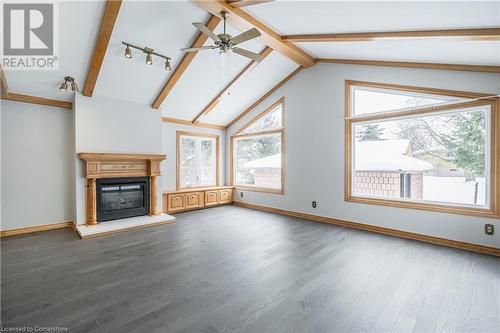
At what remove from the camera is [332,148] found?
4949 millimetres

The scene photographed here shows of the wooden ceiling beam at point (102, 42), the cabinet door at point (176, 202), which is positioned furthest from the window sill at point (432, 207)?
the wooden ceiling beam at point (102, 42)

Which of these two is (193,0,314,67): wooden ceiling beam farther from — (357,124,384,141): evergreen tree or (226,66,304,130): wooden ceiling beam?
(357,124,384,141): evergreen tree

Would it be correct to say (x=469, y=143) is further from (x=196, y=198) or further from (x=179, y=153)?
(x=179, y=153)

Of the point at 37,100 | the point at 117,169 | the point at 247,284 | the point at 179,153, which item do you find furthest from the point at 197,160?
the point at 247,284

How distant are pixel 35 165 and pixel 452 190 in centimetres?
730

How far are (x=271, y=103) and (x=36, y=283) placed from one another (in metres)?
5.48

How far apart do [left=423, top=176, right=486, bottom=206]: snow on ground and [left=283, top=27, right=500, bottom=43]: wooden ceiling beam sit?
204 cm

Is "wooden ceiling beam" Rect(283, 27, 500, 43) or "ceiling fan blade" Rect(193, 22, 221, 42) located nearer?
"wooden ceiling beam" Rect(283, 27, 500, 43)

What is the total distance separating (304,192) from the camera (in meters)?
5.43

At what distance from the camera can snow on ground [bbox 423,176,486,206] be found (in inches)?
139

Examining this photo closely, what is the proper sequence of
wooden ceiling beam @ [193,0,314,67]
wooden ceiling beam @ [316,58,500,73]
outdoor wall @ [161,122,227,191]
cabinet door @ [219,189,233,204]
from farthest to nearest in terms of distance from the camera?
1. cabinet door @ [219,189,233,204]
2. outdoor wall @ [161,122,227,191]
3. wooden ceiling beam @ [316,58,500,73]
4. wooden ceiling beam @ [193,0,314,67]

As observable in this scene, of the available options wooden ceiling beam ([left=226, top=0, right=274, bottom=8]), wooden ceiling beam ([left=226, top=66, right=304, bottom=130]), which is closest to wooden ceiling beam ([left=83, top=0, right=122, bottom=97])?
wooden ceiling beam ([left=226, top=0, right=274, bottom=8])

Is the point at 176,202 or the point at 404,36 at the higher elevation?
the point at 404,36

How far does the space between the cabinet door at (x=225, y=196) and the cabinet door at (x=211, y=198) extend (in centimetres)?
15
